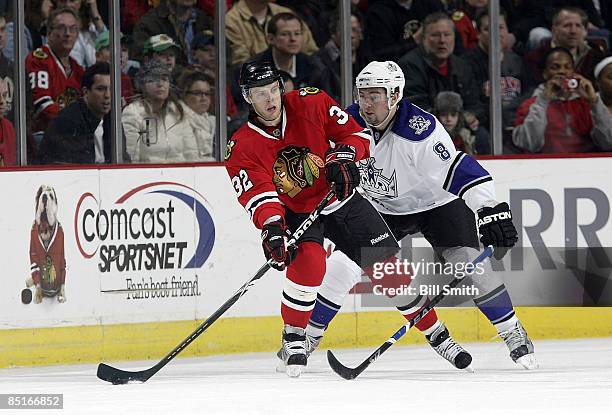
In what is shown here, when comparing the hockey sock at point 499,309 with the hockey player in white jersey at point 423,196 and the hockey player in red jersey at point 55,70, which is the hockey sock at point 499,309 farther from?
the hockey player in red jersey at point 55,70

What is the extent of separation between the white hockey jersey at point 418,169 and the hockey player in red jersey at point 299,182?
0.14m

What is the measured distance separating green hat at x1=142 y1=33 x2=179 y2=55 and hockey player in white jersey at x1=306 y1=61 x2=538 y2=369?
1466mm

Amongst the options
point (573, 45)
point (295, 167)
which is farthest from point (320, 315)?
point (573, 45)

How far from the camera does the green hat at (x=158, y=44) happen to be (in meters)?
6.87

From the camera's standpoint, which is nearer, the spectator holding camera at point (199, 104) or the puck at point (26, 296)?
the puck at point (26, 296)

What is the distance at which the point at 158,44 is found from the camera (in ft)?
22.7

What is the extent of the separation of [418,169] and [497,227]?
0.41 m

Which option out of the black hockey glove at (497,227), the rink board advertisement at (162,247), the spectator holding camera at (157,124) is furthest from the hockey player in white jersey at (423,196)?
the spectator holding camera at (157,124)

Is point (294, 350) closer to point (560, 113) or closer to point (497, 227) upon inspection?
point (497, 227)

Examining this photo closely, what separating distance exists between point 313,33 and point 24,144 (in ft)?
4.98

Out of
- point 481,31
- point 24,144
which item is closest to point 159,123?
point 24,144

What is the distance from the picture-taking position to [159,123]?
689 centimetres

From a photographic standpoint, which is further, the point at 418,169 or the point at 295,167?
the point at 418,169

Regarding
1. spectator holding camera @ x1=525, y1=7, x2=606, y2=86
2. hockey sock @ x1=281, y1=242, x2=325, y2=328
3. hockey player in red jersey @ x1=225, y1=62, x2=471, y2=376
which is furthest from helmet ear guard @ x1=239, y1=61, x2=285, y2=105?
spectator holding camera @ x1=525, y1=7, x2=606, y2=86
